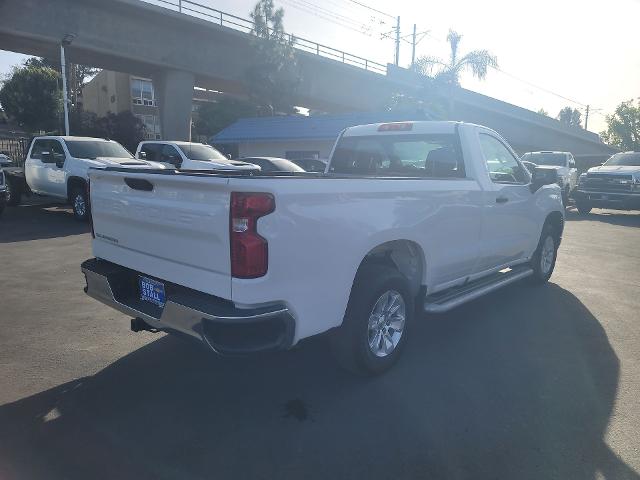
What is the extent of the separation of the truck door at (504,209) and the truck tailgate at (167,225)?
300 centimetres

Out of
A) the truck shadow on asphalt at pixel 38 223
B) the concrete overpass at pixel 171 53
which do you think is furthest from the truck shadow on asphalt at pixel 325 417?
the concrete overpass at pixel 171 53

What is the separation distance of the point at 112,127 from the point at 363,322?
39.1 m

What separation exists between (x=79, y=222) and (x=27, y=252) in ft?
12.0

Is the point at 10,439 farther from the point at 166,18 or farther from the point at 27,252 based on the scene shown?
the point at 166,18

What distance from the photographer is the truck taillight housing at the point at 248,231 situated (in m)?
2.82

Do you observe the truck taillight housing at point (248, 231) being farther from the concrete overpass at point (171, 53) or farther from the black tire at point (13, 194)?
the concrete overpass at point (171, 53)

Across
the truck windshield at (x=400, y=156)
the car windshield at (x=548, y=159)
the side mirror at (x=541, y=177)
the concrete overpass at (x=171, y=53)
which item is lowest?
the side mirror at (x=541, y=177)

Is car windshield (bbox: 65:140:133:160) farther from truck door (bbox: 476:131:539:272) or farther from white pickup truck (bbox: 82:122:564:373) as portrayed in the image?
truck door (bbox: 476:131:539:272)

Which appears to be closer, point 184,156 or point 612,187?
point 184,156

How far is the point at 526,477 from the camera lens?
2717 millimetres

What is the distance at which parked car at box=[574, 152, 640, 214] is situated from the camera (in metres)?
15.1

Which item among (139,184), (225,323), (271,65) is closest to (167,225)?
(139,184)

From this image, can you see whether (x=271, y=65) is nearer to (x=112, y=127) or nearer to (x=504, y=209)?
(x=112, y=127)

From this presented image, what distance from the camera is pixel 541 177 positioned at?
5.86 metres
